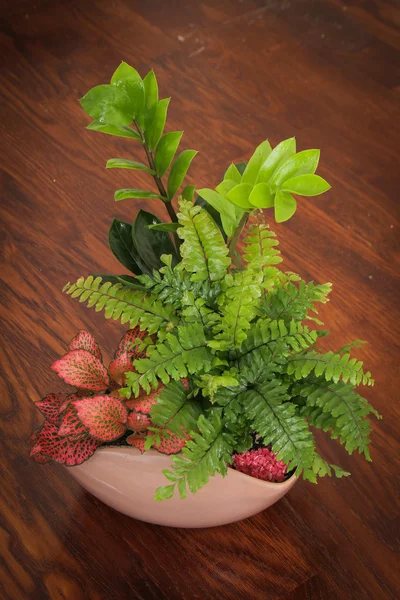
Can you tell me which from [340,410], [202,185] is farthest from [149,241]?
[202,185]

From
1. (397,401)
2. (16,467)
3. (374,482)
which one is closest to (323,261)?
(397,401)

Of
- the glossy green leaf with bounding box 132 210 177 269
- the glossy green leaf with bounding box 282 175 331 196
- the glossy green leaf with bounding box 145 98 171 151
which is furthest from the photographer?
the glossy green leaf with bounding box 132 210 177 269

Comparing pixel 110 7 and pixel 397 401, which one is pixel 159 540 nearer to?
pixel 397 401

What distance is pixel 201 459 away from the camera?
0.86 meters

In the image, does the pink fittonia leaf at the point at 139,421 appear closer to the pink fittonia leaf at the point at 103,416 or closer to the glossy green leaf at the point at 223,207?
the pink fittonia leaf at the point at 103,416

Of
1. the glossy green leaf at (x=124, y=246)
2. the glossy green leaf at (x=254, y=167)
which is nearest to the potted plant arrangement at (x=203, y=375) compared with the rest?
the glossy green leaf at (x=254, y=167)

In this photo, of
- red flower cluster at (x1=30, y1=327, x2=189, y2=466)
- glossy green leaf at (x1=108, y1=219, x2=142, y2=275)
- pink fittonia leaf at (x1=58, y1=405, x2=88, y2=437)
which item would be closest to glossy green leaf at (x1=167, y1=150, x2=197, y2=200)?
glossy green leaf at (x1=108, y1=219, x2=142, y2=275)

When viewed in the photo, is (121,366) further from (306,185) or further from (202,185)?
(202,185)

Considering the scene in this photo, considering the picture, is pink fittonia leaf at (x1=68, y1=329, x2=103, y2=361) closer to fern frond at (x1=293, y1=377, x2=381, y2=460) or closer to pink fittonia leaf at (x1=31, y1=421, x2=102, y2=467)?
pink fittonia leaf at (x1=31, y1=421, x2=102, y2=467)

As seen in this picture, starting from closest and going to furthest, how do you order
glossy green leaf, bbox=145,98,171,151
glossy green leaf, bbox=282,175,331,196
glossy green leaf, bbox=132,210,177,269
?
glossy green leaf, bbox=282,175,331,196, glossy green leaf, bbox=145,98,171,151, glossy green leaf, bbox=132,210,177,269

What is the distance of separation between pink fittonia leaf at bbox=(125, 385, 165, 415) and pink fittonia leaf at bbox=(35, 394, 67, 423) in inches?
3.6

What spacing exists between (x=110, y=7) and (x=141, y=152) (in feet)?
1.87

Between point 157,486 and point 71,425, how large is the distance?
0.13 meters

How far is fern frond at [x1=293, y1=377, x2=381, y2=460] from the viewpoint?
2.96 feet
